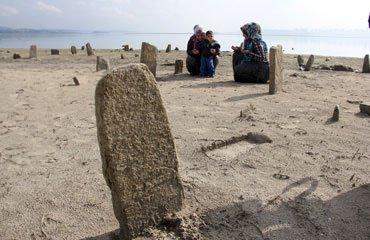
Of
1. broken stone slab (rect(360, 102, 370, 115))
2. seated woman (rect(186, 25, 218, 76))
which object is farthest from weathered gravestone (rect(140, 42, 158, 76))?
broken stone slab (rect(360, 102, 370, 115))

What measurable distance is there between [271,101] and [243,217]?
481 centimetres

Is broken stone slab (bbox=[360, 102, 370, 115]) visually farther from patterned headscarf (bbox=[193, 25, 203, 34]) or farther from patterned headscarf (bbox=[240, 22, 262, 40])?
patterned headscarf (bbox=[193, 25, 203, 34])

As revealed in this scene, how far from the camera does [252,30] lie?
412 inches

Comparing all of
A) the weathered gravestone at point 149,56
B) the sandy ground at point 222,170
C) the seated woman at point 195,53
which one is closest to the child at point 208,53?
the seated woman at point 195,53

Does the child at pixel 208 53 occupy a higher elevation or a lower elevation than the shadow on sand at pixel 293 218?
higher

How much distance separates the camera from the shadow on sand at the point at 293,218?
11.3 feet

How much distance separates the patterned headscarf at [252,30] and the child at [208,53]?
49.3 inches

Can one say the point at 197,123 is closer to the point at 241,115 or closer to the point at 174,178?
the point at 241,115

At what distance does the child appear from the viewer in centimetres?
1157

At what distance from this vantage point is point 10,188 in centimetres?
429

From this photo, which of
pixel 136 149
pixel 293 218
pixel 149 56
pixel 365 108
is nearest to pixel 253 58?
pixel 149 56

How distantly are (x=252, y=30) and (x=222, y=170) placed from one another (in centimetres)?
658

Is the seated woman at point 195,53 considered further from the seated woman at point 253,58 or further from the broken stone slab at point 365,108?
the broken stone slab at point 365,108

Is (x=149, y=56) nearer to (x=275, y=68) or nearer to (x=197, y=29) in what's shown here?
(x=197, y=29)
